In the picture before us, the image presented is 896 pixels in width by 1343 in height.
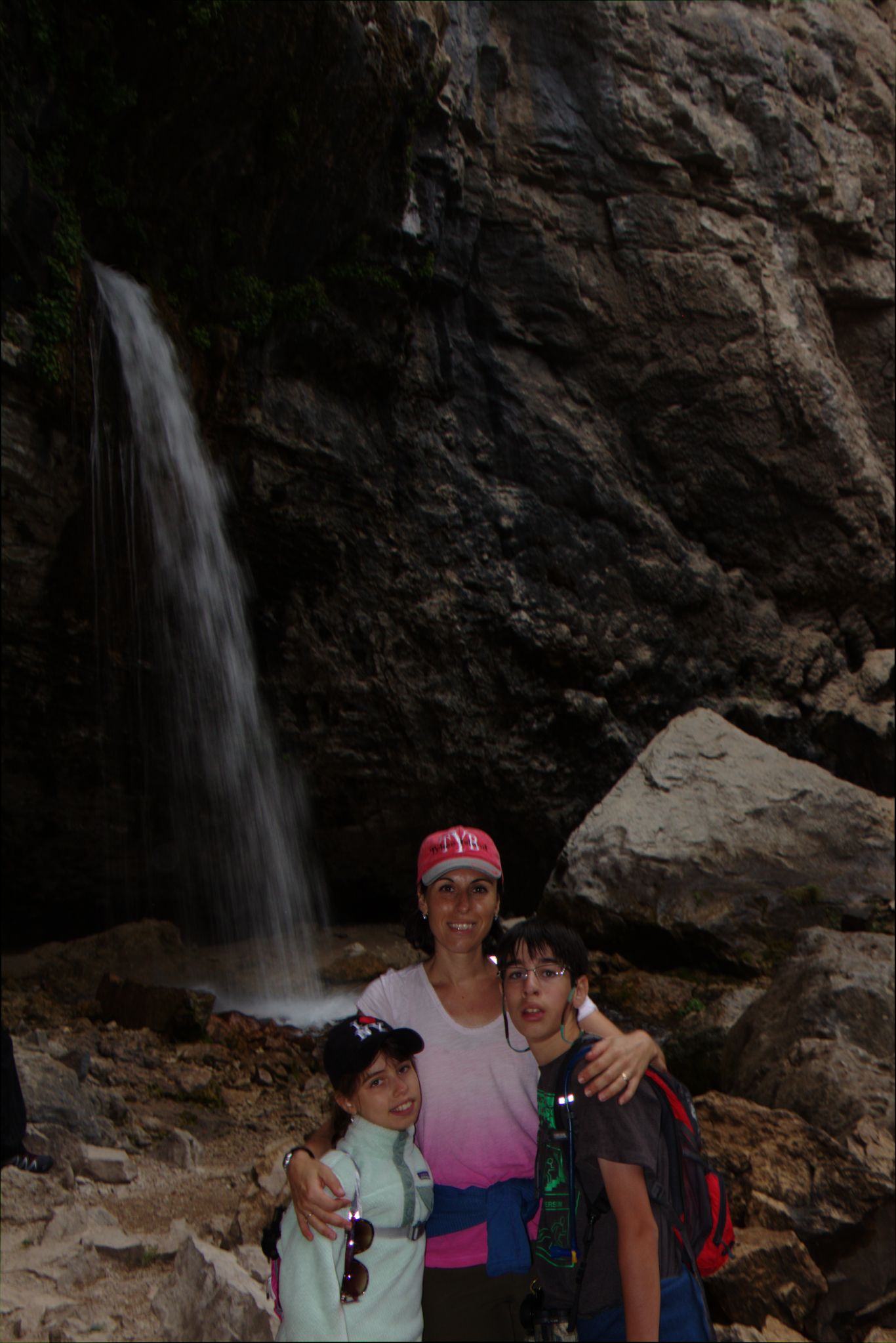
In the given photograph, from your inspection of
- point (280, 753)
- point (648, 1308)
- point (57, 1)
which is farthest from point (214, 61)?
point (648, 1308)

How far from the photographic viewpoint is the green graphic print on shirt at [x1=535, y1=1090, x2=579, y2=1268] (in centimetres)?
Result: 169

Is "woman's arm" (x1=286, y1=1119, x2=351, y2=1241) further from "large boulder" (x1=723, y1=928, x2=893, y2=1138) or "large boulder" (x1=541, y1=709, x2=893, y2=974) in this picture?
"large boulder" (x1=541, y1=709, x2=893, y2=974)

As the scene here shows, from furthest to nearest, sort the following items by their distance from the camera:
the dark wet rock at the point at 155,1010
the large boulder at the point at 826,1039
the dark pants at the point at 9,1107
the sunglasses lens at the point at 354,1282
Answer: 1. the dark wet rock at the point at 155,1010
2. the large boulder at the point at 826,1039
3. the dark pants at the point at 9,1107
4. the sunglasses lens at the point at 354,1282

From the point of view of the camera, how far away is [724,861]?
27.5ft

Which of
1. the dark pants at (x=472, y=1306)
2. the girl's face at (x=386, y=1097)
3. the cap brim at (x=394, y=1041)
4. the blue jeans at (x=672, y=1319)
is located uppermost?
the cap brim at (x=394, y=1041)

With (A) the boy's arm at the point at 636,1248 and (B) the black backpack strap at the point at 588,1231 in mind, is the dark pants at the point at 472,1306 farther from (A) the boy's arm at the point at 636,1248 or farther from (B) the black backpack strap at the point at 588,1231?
(A) the boy's arm at the point at 636,1248

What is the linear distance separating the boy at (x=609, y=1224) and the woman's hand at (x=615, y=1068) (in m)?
0.04

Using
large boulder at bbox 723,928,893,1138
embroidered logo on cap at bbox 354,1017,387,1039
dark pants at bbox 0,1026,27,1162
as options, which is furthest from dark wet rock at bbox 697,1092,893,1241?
dark pants at bbox 0,1026,27,1162

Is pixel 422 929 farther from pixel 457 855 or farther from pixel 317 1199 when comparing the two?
pixel 317 1199

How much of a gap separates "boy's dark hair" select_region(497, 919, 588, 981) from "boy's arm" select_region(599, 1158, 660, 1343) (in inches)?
15.2

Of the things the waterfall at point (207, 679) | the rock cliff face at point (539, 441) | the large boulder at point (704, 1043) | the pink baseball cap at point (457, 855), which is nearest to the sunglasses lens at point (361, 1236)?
the pink baseball cap at point (457, 855)

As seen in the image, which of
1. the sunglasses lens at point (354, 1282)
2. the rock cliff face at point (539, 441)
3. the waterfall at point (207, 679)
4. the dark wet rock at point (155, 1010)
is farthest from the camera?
the rock cliff face at point (539, 441)

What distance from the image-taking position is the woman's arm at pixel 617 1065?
1.68 metres

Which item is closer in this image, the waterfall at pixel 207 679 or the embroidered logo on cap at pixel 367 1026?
the embroidered logo on cap at pixel 367 1026
